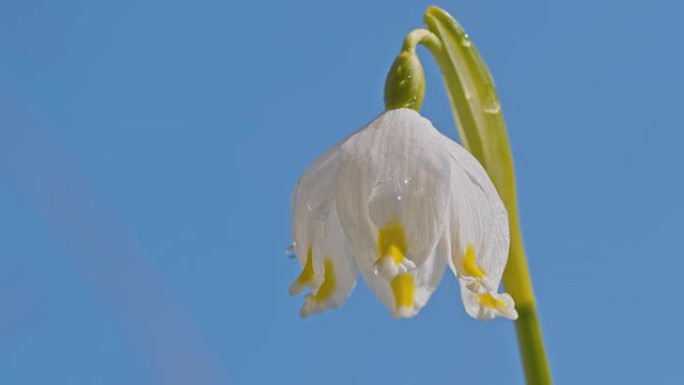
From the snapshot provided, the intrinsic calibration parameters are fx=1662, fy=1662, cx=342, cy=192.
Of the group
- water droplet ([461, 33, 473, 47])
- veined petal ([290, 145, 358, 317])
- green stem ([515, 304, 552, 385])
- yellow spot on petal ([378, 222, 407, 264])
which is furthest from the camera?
water droplet ([461, 33, 473, 47])

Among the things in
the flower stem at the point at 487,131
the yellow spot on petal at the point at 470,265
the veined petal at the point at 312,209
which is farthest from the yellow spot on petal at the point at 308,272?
the flower stem at the point at 487,131

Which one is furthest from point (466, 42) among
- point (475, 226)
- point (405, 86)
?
point (475, 226)

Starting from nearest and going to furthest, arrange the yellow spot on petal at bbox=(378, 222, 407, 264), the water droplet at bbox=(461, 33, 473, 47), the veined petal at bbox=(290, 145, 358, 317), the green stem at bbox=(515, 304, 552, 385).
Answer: the yellow spot on petal at bbox=(378, 222, 407, 264), the veined petal at bbox=(290, 145, 358, 317), the green stem at bbox=(515, 304, 552, 385), the water droplet at bbox=(461, 33, 473, 47)

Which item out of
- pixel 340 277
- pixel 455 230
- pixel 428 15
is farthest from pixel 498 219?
pixel 428 15

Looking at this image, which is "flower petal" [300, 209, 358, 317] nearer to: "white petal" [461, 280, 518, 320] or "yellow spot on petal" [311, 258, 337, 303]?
"yellow spot on petal" [311, 258, 337, 303]

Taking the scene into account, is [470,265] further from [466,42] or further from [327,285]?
[466,42]

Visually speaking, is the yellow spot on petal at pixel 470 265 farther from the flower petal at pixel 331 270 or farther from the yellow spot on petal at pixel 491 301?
the flower petal at pixel 331 270

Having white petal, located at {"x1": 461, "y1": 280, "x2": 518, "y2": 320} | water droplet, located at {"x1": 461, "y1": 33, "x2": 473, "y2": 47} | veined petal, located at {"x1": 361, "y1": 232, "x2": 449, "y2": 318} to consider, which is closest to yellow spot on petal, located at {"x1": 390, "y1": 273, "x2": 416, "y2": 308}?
veined petal, located at {"x1": 361, "y1": 232, "x2": 449, "y2": 318}

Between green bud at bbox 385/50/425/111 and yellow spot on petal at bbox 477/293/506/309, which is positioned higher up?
green bud at bbox 385/50/425/111
